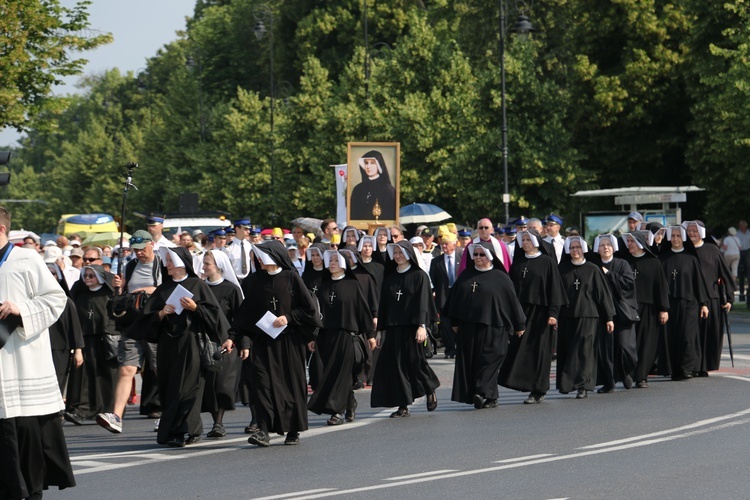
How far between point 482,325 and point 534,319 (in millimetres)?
1042

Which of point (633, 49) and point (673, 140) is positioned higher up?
point (633, 49)

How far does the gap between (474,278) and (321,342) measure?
6.39 ft

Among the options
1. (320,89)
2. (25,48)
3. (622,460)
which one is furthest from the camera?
(320,89)

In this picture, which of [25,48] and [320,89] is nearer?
[25,48]

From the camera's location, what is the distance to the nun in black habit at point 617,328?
674 inches

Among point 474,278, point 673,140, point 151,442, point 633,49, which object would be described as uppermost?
point 633,49

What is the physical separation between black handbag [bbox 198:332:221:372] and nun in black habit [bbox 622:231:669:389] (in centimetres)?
663

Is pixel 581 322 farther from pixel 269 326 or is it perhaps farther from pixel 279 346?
pixel 269 326

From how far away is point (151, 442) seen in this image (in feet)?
44.4

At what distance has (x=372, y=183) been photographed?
1241 inches

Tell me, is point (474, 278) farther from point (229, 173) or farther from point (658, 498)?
point (229, 173)

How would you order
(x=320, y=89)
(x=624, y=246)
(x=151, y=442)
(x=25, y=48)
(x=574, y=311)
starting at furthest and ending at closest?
(x=320, y=89) → (x=25, y=48) → (x=624, y=246) → (x=574, y=311) → (x=151, y=442)

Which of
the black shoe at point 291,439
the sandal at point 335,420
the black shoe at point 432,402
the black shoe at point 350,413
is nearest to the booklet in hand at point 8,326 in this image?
the black shoe at point 291,439

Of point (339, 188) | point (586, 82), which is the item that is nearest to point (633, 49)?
point (586, 82)
